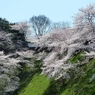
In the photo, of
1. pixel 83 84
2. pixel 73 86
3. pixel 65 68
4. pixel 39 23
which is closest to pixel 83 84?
pixel 83 84

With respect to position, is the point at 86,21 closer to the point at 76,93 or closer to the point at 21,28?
the point at 76,93

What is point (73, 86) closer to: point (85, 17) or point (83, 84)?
point (83, 84)

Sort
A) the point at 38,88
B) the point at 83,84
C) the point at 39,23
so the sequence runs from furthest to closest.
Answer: the point at 39,23
the point at 38,88
the point at 83,84

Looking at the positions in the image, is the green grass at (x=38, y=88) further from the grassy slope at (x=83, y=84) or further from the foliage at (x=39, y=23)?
the foliage at (x=39, y=23)

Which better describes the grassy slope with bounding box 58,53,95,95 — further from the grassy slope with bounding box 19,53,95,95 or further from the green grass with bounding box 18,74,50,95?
the green grass with bounding box 18,74,50,95

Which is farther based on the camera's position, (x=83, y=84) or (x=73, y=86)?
(x=73, y=86)

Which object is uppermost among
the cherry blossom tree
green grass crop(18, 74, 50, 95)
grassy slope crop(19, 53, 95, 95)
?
the cherry blossom tree

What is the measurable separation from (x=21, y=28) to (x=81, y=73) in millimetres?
42329

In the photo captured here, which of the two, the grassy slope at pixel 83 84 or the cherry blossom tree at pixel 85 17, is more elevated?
the cherry blossom tree at pixel 85 17

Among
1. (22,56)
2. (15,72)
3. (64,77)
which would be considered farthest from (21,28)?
(64,77)

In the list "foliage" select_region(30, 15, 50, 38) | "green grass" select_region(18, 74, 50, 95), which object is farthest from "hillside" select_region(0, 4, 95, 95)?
"foliage" select_region(30, 15, 50, 38)

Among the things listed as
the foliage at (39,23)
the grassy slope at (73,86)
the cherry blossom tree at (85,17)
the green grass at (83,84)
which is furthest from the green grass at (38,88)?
the foliage at (39,23)

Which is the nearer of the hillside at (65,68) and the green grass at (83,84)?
the green grass at (83,84)

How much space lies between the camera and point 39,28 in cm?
9062
